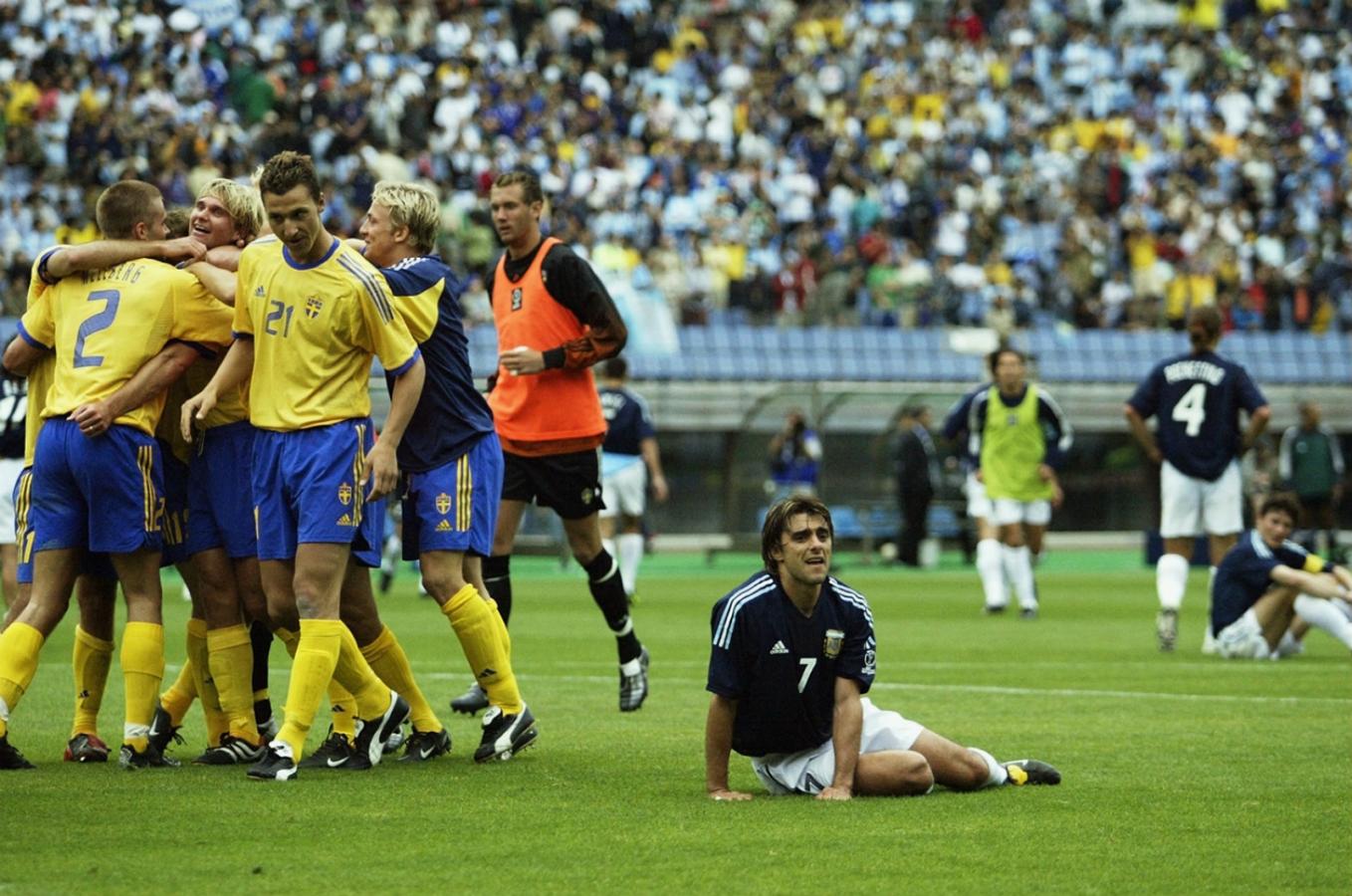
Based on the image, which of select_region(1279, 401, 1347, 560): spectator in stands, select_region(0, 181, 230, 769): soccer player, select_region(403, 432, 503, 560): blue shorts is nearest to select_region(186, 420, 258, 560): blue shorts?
select_region(0, 181, 230, 769): soccer player

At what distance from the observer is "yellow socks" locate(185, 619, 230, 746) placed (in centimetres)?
795

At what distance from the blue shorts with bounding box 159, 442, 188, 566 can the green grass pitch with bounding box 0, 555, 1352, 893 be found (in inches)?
31.6

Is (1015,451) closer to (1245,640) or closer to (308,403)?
(1245,640)

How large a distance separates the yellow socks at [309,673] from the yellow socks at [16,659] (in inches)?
39.6

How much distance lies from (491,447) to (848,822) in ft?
7.93

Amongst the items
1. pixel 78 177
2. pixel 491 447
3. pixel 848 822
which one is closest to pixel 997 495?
pixel 491 447

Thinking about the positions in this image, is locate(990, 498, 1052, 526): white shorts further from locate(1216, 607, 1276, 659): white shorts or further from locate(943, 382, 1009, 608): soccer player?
locate(1216, 607, 1276, 659): white shorts

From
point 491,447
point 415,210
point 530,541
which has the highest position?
point 415,210

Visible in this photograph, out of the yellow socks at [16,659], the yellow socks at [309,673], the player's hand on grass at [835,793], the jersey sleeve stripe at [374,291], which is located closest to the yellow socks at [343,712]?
the yellow socks at [309,673]

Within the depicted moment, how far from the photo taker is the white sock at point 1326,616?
12.6 m

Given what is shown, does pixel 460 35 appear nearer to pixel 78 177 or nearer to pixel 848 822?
pixel 78 177

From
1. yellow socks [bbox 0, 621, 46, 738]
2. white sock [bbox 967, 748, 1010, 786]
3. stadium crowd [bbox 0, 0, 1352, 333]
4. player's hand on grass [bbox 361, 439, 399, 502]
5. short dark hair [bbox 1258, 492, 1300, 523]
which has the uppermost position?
stadium crowd [bbox 0, 0, 1352, 333]

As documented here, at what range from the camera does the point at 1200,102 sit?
122 ft

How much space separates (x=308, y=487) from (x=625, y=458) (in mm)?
11960
